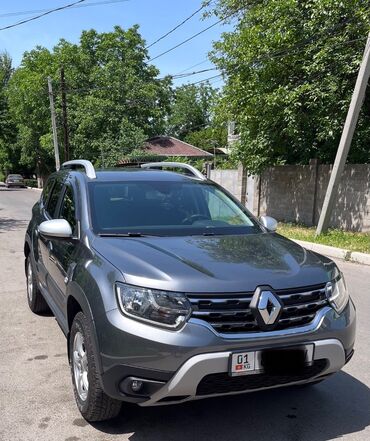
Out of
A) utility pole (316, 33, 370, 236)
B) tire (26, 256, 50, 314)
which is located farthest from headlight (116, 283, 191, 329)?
utility pole (316, 33, 370, 236)

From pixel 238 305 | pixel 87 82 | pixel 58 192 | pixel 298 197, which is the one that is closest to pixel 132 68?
pixel 87 82

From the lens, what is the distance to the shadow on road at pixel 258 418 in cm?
319

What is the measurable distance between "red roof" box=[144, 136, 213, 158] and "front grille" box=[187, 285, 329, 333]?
3760 centimetres

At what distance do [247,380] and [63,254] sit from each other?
70.6 inches

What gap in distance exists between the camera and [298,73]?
568 inches

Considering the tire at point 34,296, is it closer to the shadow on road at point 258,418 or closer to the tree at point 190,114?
the shadow on road at point 258,418

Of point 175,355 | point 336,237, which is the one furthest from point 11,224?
point 175,355

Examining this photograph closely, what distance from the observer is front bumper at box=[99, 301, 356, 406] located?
2.71m

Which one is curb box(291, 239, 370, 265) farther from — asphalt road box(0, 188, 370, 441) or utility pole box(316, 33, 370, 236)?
asphalt road box(0, 188, 370, 441)

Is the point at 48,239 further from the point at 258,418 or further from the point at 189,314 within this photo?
the point at 258,418

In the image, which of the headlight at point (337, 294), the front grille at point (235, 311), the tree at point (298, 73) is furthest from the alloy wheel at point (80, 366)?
the tree at point (298, 73)

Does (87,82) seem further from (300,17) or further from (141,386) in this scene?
(141,386)

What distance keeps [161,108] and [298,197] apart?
28.9 m

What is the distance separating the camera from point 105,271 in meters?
3.05
